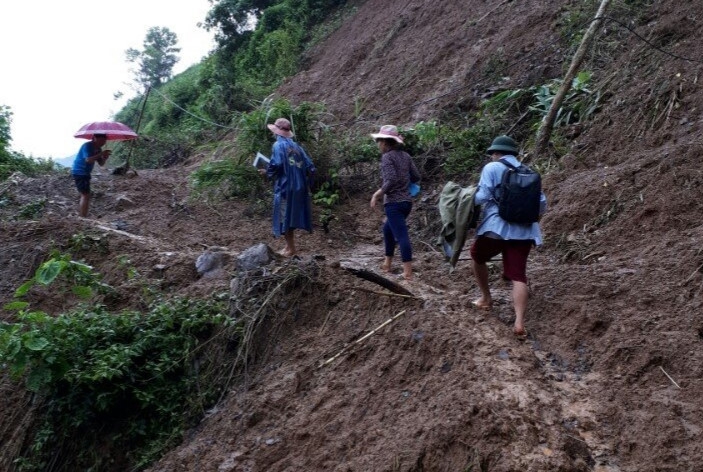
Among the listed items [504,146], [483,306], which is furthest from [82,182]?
[504,146]

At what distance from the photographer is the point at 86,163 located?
374 inches

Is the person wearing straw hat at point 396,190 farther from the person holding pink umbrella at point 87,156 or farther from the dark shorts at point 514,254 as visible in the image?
the person holding pink umbrella at point 87,156

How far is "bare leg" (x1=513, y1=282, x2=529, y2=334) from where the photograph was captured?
4922 mm

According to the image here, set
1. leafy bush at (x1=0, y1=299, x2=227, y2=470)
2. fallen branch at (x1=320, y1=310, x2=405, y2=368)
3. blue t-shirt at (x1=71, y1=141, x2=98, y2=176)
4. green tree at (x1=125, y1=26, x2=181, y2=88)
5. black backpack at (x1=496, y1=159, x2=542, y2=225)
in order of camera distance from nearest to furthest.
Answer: black backpack at (x1=496, y1=159, x2=542, y2=225) < fallen branch at (x1=320, y1=310, x2=405, y2=368) < leafy bush at (x1=0, y1=299, x2=227, y2=470) < blue t-shirt at (x1=71, y1=141, x2=98, y2=176) < green tree at (x1=125, y1=26, x2=181, y2=88)

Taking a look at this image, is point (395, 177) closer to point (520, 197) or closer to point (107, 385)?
point (520, 197)

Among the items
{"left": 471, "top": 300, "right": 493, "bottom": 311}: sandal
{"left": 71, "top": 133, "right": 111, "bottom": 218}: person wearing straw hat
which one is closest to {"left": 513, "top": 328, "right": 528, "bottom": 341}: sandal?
{"left": 471, "top": 300, "right": 493, "bottom": 311}: sandal

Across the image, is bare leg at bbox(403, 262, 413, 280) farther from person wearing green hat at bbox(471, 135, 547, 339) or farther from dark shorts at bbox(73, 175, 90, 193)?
dark shorts at bbox(73, 175, 90, 193)

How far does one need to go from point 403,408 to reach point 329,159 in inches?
244

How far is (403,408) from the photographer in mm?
4312

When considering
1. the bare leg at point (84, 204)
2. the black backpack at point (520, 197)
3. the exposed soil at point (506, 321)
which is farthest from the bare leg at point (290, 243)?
the bare leg at point (84, 204)

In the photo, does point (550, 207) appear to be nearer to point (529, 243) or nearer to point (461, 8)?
point (529, 243)

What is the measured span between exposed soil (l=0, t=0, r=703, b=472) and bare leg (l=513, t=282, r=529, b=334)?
0.33 ft

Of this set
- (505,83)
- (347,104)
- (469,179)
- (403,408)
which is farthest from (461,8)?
(403,408)

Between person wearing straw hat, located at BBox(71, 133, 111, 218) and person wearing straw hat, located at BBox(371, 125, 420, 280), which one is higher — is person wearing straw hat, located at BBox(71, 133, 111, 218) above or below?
above
